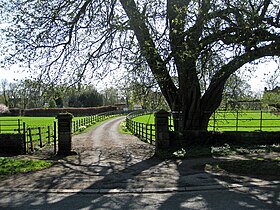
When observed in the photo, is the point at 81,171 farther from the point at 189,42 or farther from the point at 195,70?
the point at 195,70

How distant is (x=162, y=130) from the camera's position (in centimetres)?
1252

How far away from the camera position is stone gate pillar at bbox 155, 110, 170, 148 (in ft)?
40.7

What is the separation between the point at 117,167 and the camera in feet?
32.5

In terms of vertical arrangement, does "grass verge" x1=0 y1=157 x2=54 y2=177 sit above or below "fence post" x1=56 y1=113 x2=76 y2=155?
below

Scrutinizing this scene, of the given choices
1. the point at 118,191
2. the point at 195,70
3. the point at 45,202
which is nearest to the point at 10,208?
the point at 45,202

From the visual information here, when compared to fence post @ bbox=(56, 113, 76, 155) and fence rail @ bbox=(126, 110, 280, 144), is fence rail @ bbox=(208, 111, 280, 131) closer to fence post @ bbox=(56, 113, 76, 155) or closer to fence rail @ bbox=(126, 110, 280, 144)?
fence rail @ bbox=(126, 110, 280, 144)

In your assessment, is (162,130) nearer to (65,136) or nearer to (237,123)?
(65,136)

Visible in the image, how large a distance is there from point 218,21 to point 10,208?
26.9 ft

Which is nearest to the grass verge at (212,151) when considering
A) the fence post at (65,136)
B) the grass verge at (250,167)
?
Result: the grass verge at (250,167)

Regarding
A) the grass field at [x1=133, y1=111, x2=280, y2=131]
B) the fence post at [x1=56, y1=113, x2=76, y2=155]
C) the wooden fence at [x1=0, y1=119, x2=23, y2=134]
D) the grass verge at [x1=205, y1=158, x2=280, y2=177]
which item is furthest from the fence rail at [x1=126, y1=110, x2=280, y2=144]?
the wooden fence at [x1=0, y1=119, x2=23, y2=134]

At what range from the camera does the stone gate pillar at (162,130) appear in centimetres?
1241

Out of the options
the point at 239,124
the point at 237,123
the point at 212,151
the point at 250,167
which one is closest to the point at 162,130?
the point at 212,151

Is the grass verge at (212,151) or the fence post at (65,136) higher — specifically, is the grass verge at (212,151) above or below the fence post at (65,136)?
below

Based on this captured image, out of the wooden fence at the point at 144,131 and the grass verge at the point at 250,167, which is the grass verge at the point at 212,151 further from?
the wooden fence at the point at 144,131
